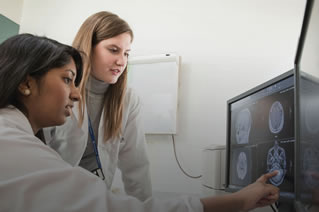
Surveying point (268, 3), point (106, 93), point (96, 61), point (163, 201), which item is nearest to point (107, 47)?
point (96, 61)

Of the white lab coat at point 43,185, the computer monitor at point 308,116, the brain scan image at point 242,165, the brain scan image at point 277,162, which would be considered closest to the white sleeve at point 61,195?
the white lab coat at point 43,185

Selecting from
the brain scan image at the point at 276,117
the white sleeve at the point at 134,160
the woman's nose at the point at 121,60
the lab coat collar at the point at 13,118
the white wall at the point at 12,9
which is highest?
the white wall at the point at 12,9

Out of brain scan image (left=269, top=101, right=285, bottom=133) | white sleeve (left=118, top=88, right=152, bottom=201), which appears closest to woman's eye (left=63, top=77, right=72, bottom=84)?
white sleeve (left=118, top=88, right=152, bottom=201)

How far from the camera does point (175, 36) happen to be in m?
2.12

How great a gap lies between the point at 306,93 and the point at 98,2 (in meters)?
2.16

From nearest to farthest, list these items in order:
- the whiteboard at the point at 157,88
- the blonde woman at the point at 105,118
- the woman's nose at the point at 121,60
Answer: the blonde woman at the point at 105,118 → the woman's nose at the point at 121,60 → the whiteboard at the point at 157,88

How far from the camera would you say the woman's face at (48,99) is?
2.71 feet

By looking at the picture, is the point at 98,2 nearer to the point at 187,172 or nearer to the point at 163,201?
the point at 187,172

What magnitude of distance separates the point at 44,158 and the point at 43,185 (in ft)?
0.20

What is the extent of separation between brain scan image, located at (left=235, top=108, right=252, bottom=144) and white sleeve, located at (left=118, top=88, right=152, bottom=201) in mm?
529

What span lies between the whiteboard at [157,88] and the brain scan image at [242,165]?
0.75m

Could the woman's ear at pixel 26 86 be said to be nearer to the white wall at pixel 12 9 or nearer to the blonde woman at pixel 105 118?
the blonde woman at pixel 105 118

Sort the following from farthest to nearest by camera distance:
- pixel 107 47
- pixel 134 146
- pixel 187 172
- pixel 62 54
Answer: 1. pixel 187 172
2. pixel 134 146
3. pixel 107 47
4. pixel 62 54

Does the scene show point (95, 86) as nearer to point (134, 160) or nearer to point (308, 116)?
point (134, 160)
